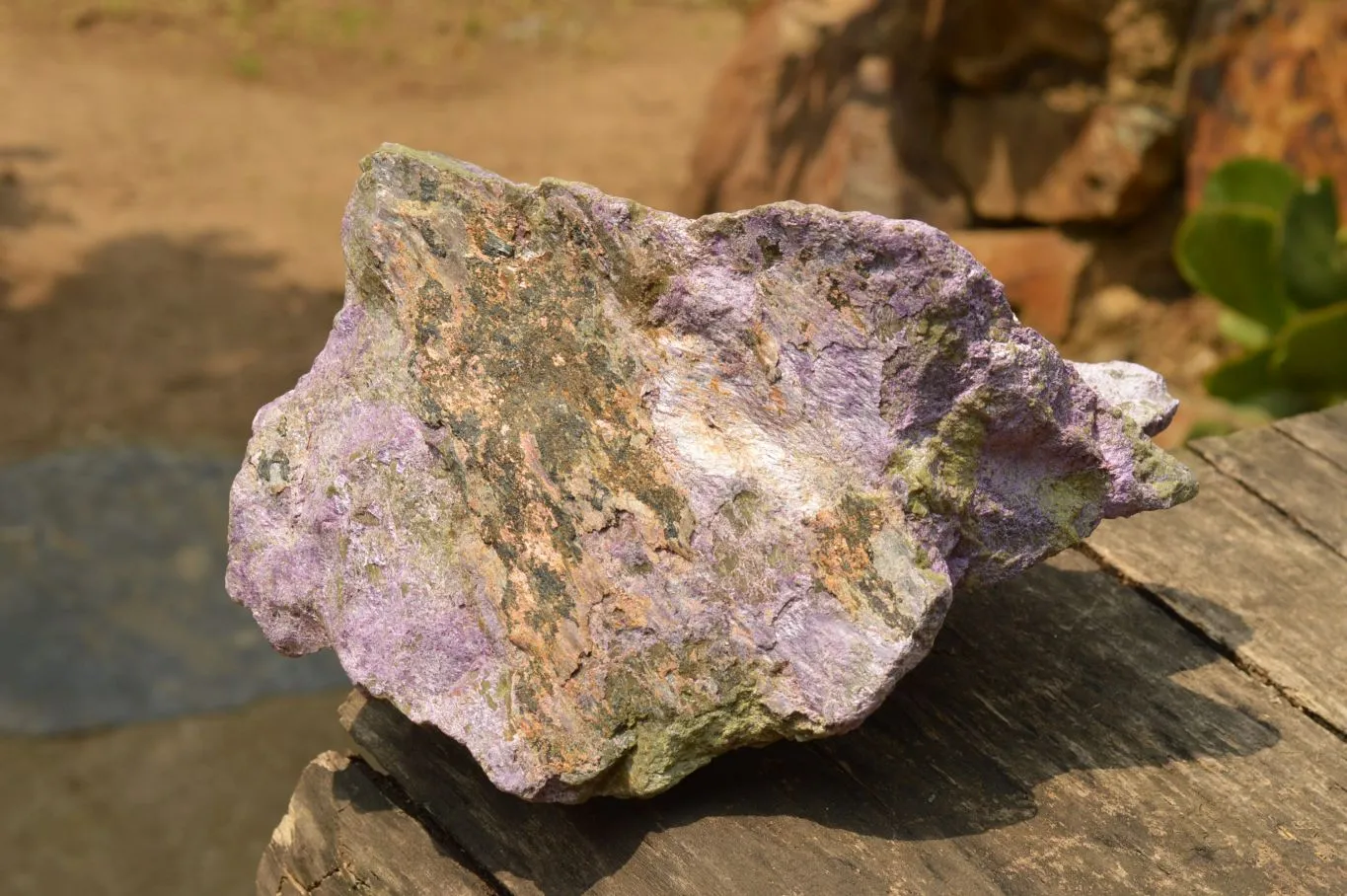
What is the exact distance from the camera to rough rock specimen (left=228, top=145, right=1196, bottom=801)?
142 centimetres

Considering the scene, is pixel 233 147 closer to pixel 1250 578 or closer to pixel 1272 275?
pixel 1272 275

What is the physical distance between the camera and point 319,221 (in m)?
6.27

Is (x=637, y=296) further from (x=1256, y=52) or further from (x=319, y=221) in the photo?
(x=319, y=221)

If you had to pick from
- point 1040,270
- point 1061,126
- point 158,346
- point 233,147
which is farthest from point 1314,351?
point 233,147

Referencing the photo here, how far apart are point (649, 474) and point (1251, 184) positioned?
256cm

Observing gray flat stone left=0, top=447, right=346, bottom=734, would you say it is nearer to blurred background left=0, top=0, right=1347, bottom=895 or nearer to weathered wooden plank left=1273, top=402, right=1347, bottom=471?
blurred background left=0, top=0, right=1347, bottom=895

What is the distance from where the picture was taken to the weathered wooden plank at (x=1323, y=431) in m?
2.32

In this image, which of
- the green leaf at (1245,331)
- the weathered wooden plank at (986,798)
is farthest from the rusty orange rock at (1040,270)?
the weathered wooden plank at (986,798)

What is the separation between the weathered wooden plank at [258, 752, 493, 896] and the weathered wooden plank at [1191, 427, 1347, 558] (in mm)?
1391

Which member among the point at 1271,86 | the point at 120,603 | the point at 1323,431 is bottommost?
the point at 120,603

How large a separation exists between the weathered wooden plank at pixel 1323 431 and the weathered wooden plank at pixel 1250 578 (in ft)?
0.35

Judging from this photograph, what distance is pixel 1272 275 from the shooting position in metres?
3.30

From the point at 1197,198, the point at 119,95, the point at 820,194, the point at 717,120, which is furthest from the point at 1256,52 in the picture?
the point at 119,95

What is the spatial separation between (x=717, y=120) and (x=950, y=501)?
4.35 meters
